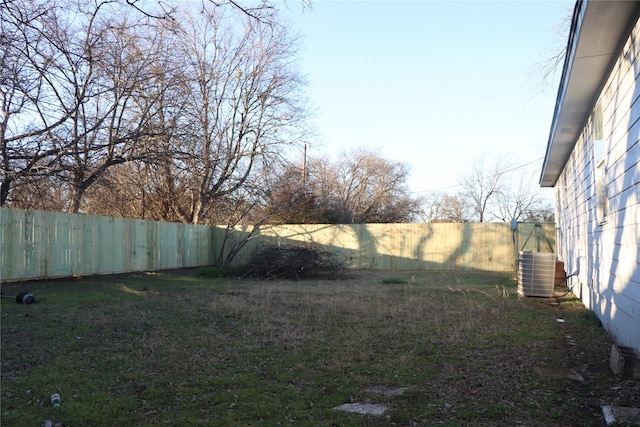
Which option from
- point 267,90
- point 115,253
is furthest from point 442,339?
point 267,90

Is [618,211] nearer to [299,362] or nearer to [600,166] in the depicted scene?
[600,166]

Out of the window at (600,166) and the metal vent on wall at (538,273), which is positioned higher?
the window at (600,166)

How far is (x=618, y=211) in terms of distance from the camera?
5.96 m

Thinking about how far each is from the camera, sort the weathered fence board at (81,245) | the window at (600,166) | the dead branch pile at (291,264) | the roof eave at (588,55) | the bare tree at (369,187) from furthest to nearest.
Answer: the bare tree at (369,187)
the dead branch pile at (291,264)
the weathered fence board at (81,245)
the window at (600,166)
the roof eave at (588,55)

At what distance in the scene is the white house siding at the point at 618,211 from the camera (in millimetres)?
5117

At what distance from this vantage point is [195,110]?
19844 mm

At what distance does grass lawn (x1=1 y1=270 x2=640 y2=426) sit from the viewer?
3943 millimetres

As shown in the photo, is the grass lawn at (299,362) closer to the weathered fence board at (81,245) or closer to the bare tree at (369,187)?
the weathered fence board at (81,245)

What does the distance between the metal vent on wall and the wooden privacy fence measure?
28.6ft

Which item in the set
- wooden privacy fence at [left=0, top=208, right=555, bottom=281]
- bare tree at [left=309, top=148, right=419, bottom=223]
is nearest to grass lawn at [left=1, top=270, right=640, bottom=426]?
wooden privacy fence at [left=0, top=208, right=555, bottom=281]

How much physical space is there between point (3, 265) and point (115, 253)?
4.03 meters

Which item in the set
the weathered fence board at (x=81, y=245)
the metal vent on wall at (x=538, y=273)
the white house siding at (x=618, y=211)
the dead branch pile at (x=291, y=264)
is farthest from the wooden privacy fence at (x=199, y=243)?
the white house siding at (x=618, y=211)

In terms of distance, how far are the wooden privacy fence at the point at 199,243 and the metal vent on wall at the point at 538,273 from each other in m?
8.73

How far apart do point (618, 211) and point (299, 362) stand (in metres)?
3.85
